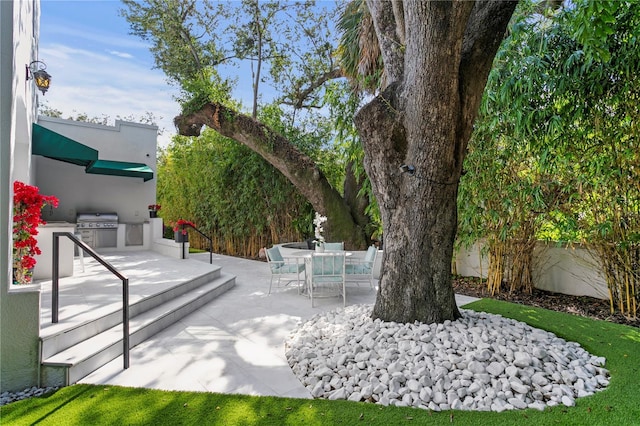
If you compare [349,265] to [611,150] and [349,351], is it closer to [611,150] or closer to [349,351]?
[349,351]

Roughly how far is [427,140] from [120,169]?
8.28 metres

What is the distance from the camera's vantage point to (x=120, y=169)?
29.4ft

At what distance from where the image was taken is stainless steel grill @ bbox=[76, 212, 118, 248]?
29.2 feet

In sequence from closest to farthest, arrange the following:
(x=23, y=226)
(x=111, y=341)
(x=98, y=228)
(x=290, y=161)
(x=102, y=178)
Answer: (x=111, y=341) → (x=23, y=226) → (x=290, y=161) → (x=98, y=228) → (x=102, y=178)

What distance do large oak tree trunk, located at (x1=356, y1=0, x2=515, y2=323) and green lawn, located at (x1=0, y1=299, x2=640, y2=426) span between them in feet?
4.15

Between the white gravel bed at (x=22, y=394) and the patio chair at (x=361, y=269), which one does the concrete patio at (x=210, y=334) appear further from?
the patio chair at (x=361, y=269)

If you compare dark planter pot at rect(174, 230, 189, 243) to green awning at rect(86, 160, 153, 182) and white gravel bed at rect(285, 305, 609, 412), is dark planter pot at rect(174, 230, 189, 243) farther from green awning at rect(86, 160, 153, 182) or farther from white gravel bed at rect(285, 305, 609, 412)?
white gravel bed at rect(285, 305, 609, 412)

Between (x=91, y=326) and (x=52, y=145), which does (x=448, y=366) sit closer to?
(x=91, y=326)

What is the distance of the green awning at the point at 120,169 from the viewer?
8742mm

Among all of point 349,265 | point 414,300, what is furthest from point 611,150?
point 349,265

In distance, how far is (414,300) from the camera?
3.43 meters

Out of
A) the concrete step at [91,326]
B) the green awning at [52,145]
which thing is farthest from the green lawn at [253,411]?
the green awning at [52,145]

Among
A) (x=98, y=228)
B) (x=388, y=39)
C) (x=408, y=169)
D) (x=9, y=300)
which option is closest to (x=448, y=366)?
(x=408, y=169)

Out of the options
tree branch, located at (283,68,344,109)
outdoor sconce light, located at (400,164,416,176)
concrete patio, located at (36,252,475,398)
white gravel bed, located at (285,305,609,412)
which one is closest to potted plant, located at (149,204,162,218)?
concrete patio, located at (36,252,475,398)
